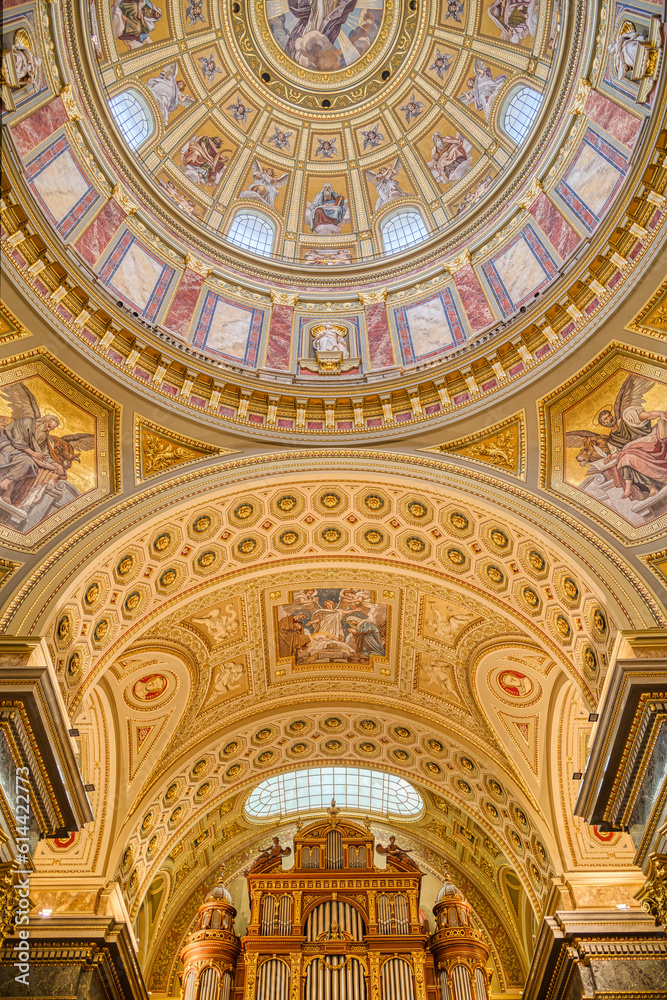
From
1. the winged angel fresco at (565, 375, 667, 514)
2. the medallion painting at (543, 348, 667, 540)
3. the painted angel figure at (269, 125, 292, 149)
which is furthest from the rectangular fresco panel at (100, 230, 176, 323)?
the winged angel fresco at (565, 375, 667, 514)

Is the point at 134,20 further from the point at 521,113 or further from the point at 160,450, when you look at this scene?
the point at 160,450

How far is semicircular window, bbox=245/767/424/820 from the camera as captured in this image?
22.0m

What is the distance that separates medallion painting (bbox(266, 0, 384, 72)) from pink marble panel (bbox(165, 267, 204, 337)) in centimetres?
891

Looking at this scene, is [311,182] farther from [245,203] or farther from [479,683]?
[479,683]

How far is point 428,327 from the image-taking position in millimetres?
17078

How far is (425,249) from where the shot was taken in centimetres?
1877

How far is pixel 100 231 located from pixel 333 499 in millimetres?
7372

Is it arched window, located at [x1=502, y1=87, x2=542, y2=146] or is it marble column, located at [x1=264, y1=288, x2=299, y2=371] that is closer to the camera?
marble column, located at [x1=264, y1=288, x2=299, y2=371]

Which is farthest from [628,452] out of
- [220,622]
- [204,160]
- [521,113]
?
[204,160]

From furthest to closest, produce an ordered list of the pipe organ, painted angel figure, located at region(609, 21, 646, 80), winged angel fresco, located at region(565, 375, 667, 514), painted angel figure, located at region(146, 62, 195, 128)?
1. painted angel figure, located at region(146, 62, 195, 128)
2. the pipe organ
3. winged angel fresco, located at region(565, 375, 667, 514)
4. painted angel figure, located at region(609, 21, 646, 80)

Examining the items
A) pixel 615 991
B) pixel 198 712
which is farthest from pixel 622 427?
pixel 198 712

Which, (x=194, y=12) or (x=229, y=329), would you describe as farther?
(x=194, y=12)

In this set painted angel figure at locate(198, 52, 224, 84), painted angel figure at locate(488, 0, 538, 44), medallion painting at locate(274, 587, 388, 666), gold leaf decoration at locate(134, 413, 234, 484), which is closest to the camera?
gold leaf decoration at locate(134, 413, 234, 484)

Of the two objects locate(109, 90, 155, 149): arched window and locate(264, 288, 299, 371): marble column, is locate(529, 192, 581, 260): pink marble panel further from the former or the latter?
locate(109, 90, 155, 149): arched window
